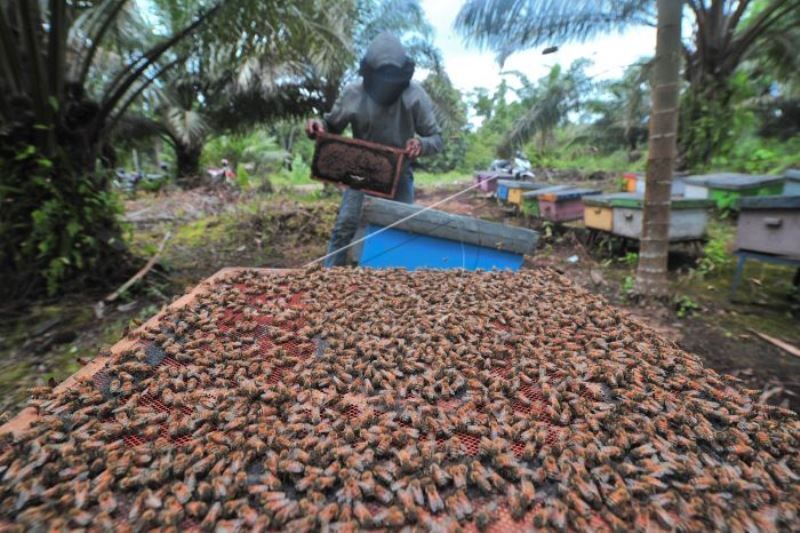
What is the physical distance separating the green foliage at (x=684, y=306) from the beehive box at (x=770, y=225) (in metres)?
0.78

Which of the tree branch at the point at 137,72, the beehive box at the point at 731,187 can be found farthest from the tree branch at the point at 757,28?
the tree branch at the point at 137,72

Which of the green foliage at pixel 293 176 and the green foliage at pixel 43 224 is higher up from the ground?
the green foliage at pixel 293 176

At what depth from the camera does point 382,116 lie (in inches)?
202

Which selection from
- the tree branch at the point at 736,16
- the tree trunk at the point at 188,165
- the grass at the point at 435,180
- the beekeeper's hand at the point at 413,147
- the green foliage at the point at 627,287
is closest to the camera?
the beekeeper's hand at the point at 413,147

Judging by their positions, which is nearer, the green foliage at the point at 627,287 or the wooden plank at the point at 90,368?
the wooden plank at the point at 90,368

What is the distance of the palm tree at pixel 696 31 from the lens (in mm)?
8281

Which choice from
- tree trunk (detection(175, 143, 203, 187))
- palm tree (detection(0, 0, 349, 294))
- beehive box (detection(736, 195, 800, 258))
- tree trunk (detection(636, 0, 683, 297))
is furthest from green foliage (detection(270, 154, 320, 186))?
beehive box (detection(736, 195, 800, 258))

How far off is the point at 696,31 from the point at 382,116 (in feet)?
30.0

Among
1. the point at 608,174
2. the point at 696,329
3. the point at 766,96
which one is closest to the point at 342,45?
the point at 696,329

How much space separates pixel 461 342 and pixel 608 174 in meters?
18.9

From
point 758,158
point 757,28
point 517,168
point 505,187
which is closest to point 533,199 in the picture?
point 505,187

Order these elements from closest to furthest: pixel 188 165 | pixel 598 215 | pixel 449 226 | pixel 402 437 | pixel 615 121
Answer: pixel 402 437 → pixel 449 226 → pixel 598 215 → pixel 188 165 → pixel 615 121

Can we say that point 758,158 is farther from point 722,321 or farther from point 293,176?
point 293,176

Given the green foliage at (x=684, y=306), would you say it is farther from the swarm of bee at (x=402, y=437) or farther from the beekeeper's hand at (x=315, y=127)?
the beekeeper's hand at (x=315, y=127)
